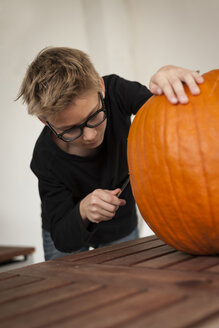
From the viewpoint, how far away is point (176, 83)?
71 centimetres

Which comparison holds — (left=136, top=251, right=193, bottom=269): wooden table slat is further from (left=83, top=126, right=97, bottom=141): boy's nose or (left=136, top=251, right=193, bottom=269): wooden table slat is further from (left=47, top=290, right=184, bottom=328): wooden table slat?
(left=83, top=126, right=97, bottom=141): boy's nose

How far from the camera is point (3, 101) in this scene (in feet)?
10.1

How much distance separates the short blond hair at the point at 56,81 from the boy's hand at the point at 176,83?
0.25 m

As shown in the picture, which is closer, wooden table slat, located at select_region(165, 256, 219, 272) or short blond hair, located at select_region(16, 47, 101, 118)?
wooden table slat, located at select_region(165, 256, 219, 272)

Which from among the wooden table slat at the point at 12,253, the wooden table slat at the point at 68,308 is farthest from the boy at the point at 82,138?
the wooden table slat at the point at 12,253

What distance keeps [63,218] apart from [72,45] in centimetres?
215

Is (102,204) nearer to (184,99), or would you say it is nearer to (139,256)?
(139,256)

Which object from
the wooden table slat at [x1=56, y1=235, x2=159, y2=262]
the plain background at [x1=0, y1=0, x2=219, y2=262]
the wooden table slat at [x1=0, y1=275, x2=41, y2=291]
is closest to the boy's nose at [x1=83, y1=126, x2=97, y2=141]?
the wooden table slat at [x1=56, y1=235, x2=159, y2=262]

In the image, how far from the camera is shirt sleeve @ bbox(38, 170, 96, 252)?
1.00 metres

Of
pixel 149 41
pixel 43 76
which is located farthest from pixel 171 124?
pixel 149 41

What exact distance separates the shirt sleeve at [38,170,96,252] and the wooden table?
0.19 meters

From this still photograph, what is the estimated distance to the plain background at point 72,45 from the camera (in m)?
2.33

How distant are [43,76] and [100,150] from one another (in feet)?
1.08

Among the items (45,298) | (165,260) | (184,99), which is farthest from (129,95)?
(45,298)
